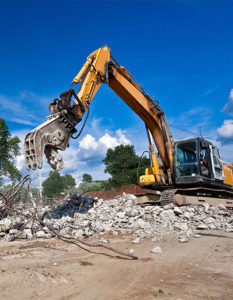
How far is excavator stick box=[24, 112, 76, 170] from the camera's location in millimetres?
6223

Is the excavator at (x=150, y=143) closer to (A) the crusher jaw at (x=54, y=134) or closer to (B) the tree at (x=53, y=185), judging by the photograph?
(A) the crusher jaw at (x=54, y=134)

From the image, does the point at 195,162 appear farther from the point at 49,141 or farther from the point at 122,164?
the point at 122,164

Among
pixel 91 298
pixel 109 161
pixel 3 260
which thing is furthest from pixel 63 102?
pixel 109 161

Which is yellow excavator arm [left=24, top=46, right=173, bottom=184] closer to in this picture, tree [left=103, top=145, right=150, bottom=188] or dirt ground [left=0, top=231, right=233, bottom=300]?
dirt ground [left=0, top=231, right=233, bottom=300]

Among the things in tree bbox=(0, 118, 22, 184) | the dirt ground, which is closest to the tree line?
tree bbox=(0, 118, 22, 184)

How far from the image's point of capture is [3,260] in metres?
4.37

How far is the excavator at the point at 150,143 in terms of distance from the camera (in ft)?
21.9

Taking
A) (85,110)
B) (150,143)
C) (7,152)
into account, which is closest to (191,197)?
(150,143)

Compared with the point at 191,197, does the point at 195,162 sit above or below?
above

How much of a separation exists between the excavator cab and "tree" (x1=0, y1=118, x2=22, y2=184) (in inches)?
993

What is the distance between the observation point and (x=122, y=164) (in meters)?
42.1

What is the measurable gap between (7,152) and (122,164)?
707 inches

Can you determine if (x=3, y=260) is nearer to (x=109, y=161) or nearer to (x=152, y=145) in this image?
(x=152, y=145)

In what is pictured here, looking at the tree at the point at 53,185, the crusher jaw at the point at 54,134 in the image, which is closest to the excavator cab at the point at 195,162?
the crusher jaw at the point at 54,134
